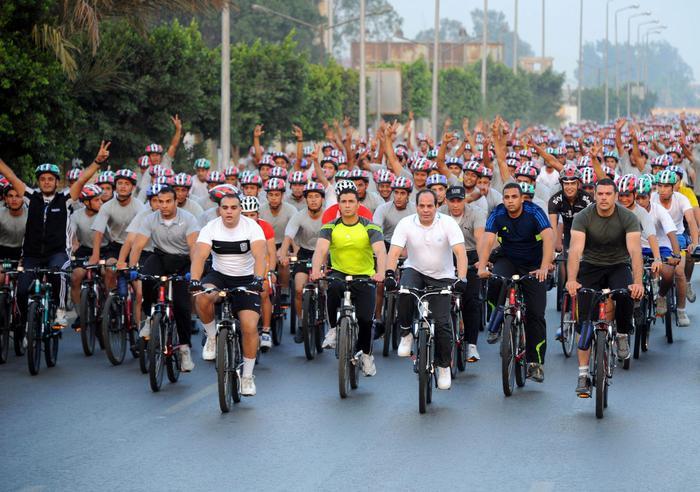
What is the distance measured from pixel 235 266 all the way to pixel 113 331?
261 cm

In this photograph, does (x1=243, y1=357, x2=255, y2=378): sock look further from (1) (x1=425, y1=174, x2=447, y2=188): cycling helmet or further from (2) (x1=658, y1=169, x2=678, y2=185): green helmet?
(2) (x1=658, y1=169, x2=678, y2=185): green helmet

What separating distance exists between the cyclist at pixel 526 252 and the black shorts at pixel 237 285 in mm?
2069

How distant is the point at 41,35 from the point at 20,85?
37.1 inches

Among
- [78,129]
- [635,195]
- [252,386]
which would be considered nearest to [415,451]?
[252,386]

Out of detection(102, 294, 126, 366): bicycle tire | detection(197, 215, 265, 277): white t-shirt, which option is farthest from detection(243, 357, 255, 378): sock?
detection(102, 294, 126, 366): bicycle tire

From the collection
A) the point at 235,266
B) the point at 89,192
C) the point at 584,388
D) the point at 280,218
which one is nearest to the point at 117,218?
the point at 89,192

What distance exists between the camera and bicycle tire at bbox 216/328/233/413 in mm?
11875

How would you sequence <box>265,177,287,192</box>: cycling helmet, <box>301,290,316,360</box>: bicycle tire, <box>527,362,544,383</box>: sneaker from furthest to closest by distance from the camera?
<box>265,177,287,192</box>: cycling helmet → <box>301,290,316,360</box>: bicycle tire → <box>527,362,544,383</box>: sneaker

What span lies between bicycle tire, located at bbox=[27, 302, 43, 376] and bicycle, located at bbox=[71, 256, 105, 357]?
3.18ft

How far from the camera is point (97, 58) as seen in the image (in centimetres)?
2448

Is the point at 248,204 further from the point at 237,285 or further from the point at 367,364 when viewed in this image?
the point at 367,364

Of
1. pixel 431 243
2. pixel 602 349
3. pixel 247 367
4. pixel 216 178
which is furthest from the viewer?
pixel 216 178

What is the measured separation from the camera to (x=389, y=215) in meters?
16.5

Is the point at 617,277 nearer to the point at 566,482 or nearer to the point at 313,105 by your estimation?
the point at 566,482
